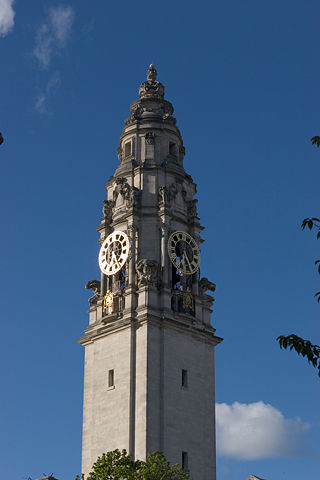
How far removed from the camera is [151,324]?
59.8 metres

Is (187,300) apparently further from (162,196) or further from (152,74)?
(152,74)

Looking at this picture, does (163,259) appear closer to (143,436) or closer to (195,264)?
(195,264)

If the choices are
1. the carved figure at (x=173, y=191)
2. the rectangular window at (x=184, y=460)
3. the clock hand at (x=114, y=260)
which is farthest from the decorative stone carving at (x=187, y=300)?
the rectangular window at (x=184, y=460)

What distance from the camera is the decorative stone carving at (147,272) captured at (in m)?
61.2

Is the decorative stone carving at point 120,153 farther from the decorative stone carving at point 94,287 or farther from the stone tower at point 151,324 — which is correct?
the decorative stone carving at point 94,287

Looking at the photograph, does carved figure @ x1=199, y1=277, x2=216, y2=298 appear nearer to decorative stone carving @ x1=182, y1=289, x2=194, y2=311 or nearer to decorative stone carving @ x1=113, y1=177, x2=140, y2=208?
decorative stone carving @ x1=182, y1=289, x2=194, y2=311

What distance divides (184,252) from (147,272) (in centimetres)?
431

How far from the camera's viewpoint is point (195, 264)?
65.1 meters

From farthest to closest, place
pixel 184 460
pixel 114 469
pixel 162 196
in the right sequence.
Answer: pixel 162 196, pixel 184 460, pixel 114 469

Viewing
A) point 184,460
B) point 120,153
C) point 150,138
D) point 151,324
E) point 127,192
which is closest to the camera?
point 184,460

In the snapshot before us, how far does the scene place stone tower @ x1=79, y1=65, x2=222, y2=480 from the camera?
2285 inches

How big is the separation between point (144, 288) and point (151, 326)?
2.80m

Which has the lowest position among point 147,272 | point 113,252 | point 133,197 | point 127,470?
point 127,470

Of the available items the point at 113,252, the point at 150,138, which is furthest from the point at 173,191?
the point at 113,252
